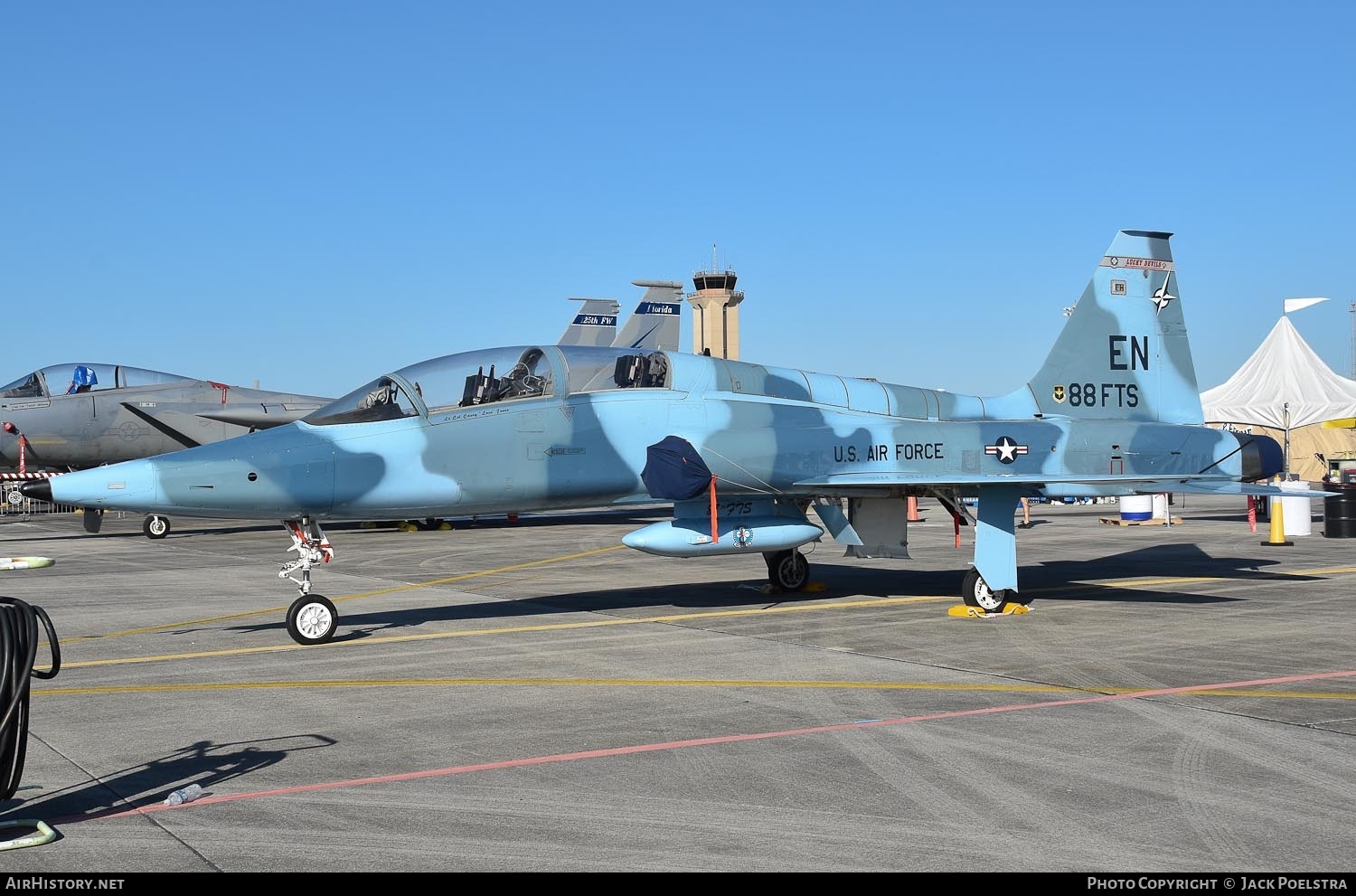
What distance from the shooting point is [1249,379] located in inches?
2411

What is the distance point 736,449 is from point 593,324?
26.6 metres

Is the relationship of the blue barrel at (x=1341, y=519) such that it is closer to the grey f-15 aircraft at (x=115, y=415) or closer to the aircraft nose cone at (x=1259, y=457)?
the aircraft nose cone at (x=1259, y=457)

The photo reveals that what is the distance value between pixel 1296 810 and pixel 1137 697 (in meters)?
2.85

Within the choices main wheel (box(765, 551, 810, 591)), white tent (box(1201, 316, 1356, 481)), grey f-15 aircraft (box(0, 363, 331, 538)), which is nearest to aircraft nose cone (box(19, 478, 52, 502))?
main wheel (box(765, 551, 810, 591))

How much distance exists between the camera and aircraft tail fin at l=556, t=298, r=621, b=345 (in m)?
38.9

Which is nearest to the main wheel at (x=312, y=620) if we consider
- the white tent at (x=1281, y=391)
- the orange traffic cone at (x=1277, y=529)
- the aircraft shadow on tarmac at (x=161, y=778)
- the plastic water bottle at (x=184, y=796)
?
the aircraft shadow on tarmac at (x=161, y=778)

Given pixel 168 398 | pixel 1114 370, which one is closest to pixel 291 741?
pixel 1114 370

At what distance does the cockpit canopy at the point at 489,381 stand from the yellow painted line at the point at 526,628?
217 cm

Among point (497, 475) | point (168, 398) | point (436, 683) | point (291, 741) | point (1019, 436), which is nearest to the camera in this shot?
point (291, 741)

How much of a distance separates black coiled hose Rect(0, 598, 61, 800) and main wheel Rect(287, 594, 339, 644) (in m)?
6.04

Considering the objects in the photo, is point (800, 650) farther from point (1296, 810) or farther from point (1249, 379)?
point (1249, 379)

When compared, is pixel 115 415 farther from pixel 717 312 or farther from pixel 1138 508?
pixel 717 312

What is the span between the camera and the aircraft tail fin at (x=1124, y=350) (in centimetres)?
1535

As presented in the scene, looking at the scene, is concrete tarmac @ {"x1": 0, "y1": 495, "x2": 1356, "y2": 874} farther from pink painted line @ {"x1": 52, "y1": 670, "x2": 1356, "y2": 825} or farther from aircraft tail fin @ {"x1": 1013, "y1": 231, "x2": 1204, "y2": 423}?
aircraft tail fin @ {"x1": 1013, "y1": 231, "x2": 1204, "y2": 423}
